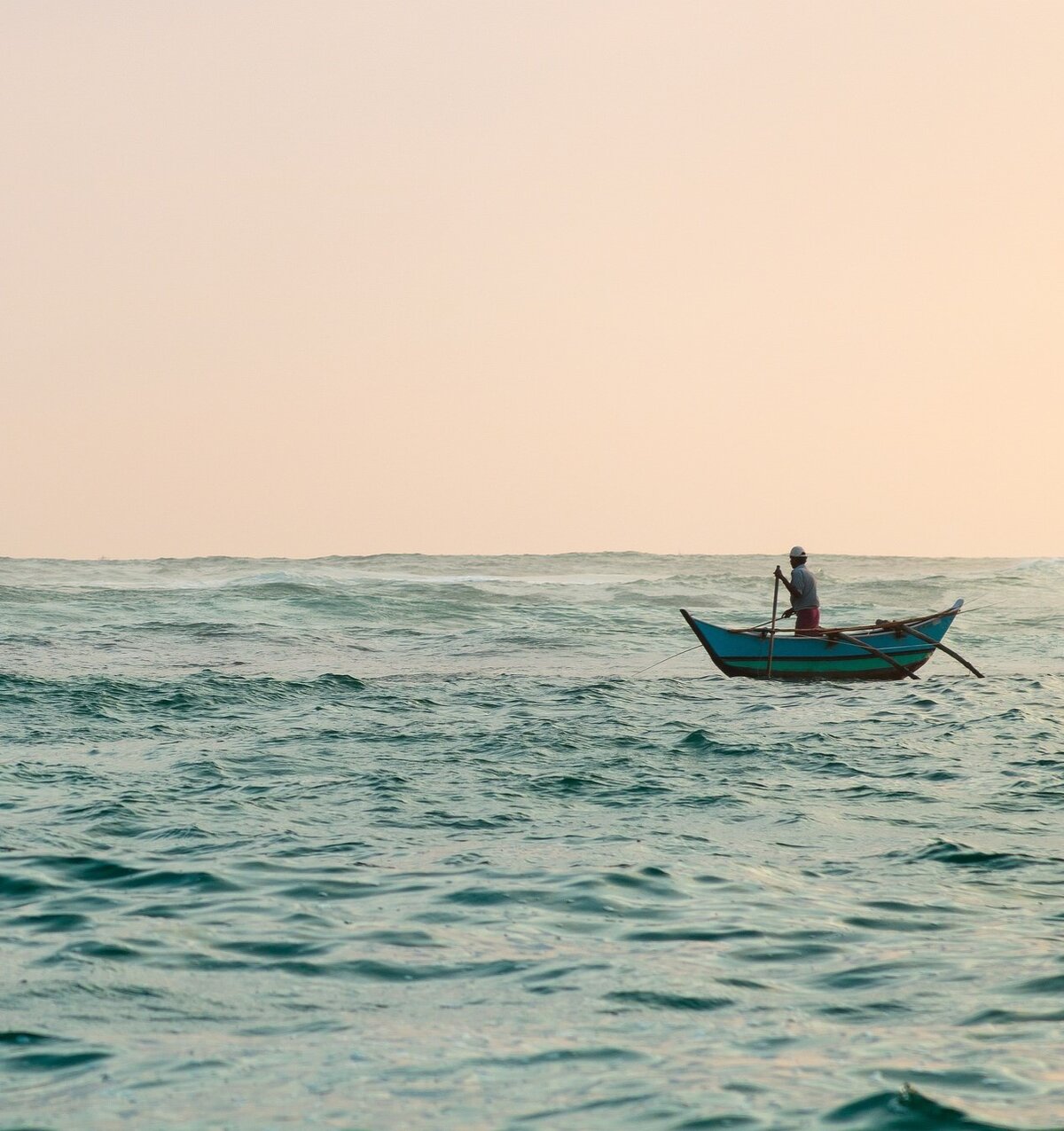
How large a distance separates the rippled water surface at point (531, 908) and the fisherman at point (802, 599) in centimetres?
143

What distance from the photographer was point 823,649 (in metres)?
21.9

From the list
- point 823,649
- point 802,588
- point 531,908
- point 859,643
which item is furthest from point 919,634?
point 531,908

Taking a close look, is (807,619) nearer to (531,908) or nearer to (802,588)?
(802,588)

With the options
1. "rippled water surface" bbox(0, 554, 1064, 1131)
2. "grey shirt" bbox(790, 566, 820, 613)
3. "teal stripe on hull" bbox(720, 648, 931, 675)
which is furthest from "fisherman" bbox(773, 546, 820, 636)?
"rippled water surface" bbox(0, 554, 1064, 1131)

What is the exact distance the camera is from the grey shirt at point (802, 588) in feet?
71.4

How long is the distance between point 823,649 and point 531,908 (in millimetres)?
14747

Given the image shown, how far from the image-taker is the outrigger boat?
2177cm

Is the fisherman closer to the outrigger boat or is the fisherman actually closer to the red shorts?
the red shorts

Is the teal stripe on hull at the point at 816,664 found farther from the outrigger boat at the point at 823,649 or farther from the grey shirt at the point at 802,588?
the grey shirt at the point at 802,588

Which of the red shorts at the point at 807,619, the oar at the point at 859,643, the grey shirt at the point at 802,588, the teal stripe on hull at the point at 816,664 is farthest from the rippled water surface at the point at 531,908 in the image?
the grey shirt at the point at 802,588

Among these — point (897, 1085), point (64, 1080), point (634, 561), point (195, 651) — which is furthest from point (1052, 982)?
point (634, 561)

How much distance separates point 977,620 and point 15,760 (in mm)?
34734

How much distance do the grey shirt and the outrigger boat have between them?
0.53 meters

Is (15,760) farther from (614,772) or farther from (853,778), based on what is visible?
(853,778)
